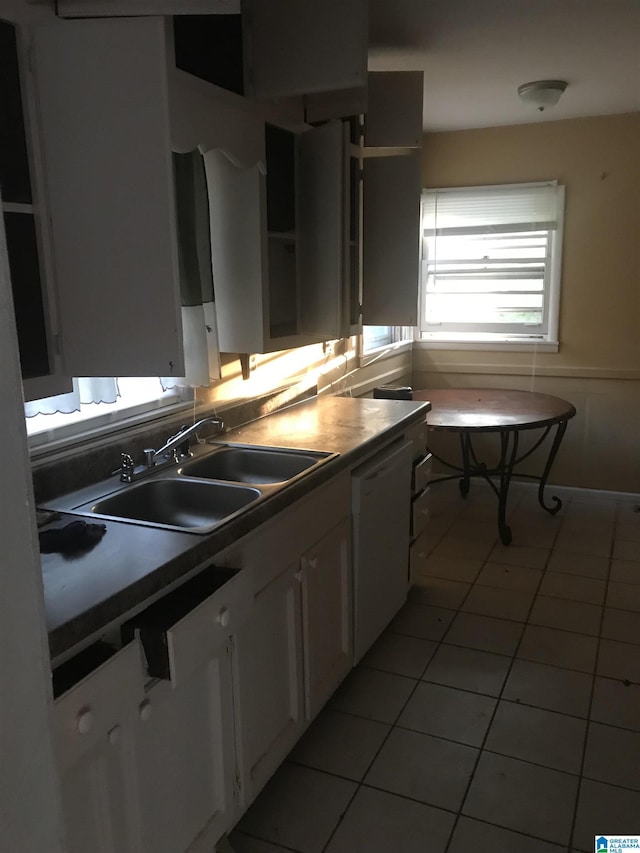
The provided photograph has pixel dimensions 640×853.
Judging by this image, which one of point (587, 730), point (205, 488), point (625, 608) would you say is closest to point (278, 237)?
point (205, 488)

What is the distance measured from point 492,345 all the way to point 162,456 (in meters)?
2.96

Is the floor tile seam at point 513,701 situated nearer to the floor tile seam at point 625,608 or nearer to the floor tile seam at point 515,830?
the floor tile seam at point 515,830

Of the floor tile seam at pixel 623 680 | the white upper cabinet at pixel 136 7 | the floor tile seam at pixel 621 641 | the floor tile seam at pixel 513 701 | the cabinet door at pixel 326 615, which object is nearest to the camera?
the white upper cabinet at pixel 136 7

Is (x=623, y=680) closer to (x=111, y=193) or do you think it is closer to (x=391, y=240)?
(x=391, y=240)

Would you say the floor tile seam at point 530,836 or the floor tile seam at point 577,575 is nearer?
the floor tile seam at point 530,836

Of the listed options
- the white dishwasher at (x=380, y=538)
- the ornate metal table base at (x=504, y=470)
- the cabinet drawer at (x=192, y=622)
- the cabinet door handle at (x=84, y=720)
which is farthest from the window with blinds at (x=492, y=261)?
the cabinet door handle at (x=84, y=720)

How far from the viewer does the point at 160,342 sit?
1.61m

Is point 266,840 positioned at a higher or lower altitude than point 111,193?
lower

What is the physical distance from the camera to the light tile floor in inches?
72.1

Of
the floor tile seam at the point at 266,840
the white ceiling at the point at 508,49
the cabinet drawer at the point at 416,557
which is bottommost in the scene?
the floor tile seam at the point at 266,840

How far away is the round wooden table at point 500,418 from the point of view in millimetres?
3436

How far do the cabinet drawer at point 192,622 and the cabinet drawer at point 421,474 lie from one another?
→ 1446 mm

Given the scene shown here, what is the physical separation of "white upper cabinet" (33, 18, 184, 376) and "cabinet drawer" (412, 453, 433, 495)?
1540mm

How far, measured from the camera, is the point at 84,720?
1139mm
